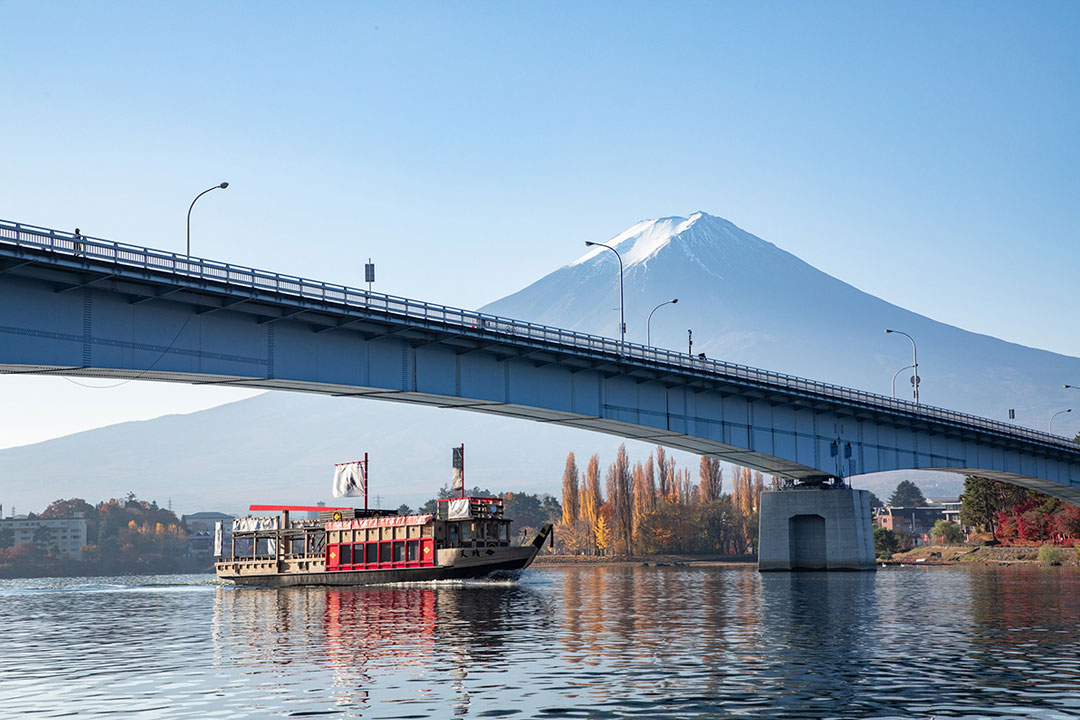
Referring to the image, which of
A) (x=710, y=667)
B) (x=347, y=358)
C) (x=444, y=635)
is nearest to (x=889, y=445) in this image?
(x=347, y=358)

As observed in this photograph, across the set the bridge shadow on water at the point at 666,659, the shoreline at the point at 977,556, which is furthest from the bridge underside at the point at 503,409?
the shoreline at the point at 977,556

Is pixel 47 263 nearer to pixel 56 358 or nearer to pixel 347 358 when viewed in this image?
pixel 56 358

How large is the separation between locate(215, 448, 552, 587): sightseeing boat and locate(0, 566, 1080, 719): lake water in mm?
27803

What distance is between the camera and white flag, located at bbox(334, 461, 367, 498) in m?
97.6

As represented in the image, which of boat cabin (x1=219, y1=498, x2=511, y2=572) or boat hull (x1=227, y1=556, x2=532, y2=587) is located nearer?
boat hull (x1=227, y1=556, x2=532, y2=587)

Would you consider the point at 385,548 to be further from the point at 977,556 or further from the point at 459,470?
the point at 977,556

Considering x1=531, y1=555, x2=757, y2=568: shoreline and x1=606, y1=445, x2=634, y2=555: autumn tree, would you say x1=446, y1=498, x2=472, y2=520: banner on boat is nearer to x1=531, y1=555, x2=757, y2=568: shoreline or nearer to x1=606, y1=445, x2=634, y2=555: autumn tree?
x1=531, y1=555, x2=757, y2=568: shoreline

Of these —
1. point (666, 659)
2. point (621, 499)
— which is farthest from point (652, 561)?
point (666, 659)

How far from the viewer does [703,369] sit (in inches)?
3049

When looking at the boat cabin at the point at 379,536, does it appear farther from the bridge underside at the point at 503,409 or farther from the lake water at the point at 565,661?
the lake water at the point at 565,661

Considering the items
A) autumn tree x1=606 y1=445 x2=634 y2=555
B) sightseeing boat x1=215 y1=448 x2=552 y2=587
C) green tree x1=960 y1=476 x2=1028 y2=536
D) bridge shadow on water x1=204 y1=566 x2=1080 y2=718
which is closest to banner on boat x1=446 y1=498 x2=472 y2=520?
sightseeing boat x1=215 y1=448 x2=552 y2=587

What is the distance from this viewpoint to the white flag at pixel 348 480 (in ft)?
320

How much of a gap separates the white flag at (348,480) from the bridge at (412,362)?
27812mm

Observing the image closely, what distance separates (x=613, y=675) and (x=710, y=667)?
264cm
